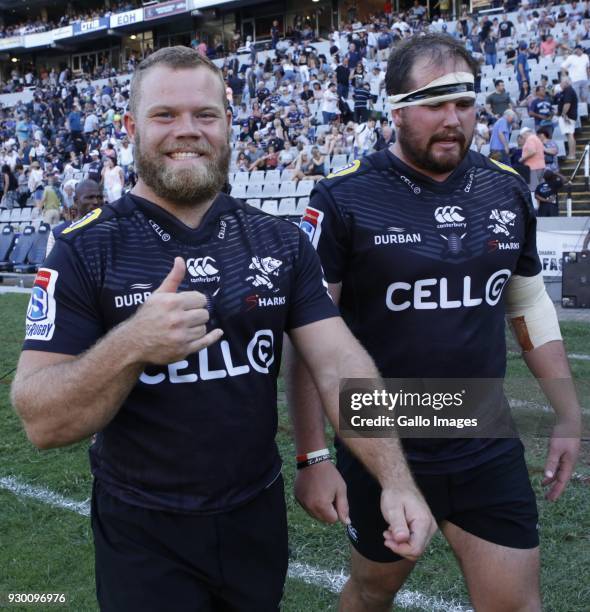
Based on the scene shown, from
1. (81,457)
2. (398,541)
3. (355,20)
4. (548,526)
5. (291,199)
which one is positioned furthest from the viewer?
(355,20)

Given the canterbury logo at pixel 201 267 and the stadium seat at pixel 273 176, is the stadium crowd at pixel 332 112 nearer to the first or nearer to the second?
the stadium seat at pixel 273 176

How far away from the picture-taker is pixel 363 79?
22.9 meters

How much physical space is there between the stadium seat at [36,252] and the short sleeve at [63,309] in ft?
56.9

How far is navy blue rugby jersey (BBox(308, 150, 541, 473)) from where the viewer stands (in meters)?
2.73

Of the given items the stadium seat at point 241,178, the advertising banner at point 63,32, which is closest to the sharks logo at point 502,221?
the stadium seat at point 241,178

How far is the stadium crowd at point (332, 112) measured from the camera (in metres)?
16.8

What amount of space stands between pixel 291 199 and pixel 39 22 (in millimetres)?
40845

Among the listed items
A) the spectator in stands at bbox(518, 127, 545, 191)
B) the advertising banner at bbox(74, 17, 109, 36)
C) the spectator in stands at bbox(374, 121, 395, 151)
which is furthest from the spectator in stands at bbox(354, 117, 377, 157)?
the advertising banner at bbox(74, 17, 109, 36)

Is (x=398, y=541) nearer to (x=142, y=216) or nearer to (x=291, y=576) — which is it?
(x=142, y=216)

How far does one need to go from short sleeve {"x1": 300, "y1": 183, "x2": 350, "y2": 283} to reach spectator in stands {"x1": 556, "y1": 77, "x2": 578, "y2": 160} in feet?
50.4

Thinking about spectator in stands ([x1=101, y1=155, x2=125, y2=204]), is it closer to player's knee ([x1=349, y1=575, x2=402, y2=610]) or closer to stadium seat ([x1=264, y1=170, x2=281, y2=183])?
stadium seat ([x1=264, y1=170, x2=281, y2=183])

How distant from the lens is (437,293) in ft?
9.00

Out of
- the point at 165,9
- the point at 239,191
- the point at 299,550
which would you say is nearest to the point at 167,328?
the point at 299,550

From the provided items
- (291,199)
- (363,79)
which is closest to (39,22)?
(363,79)
